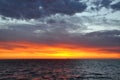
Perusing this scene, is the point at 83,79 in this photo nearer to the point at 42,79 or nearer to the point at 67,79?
the point at 67,79

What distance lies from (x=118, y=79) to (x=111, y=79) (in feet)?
7.97

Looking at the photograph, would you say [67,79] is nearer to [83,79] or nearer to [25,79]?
[83,79]

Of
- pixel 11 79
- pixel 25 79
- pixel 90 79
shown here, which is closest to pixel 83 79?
pixel 90 79

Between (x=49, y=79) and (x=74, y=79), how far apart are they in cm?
708

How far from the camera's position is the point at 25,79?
61.3m

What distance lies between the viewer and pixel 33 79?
61031mm

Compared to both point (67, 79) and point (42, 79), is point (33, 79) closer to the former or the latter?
point (42, 79)

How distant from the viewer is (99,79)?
208ft

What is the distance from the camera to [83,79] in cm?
6331

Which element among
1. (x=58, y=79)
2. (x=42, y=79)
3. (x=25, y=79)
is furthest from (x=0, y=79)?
(x=58, y=79)

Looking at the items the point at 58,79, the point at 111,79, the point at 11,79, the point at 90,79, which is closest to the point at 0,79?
the point at 11,79

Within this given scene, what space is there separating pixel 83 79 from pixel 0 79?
23300 millimetres

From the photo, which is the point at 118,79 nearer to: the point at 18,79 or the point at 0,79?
the point at 18,79

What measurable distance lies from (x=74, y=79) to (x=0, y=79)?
810 inches
